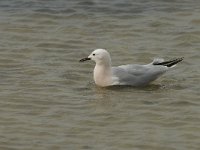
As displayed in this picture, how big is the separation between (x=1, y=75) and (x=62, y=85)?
0.95m

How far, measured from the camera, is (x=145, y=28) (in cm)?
1427

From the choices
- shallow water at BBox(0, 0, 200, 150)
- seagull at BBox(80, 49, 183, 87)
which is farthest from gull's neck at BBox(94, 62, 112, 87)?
shallow water at BBox(0, 0, 200, 150)

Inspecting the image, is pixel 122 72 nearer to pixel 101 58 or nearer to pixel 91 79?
pixel 101 58

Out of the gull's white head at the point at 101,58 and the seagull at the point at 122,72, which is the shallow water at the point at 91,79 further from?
the gull's white head at the point at 101,58

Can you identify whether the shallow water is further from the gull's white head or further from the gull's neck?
the gull's white head

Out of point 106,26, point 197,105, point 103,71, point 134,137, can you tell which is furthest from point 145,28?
point 134,137

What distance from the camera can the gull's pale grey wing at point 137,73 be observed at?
11.7 m

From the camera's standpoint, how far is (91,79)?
12094 mm

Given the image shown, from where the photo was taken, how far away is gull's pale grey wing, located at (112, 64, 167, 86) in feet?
38.4

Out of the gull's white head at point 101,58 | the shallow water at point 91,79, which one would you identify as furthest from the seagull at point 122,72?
the shallow water at point 91,79

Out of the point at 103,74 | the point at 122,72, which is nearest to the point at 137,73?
the point at 122,72

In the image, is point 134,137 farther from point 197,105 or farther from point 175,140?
point 197,105

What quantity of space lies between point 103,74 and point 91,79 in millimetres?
344

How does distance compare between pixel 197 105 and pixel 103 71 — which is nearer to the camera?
pixel 197 105
